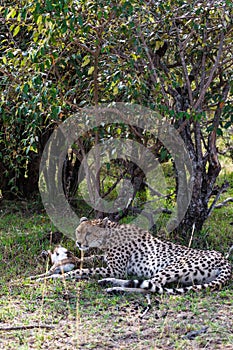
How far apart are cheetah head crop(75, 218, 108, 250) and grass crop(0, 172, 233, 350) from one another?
1.44 feet

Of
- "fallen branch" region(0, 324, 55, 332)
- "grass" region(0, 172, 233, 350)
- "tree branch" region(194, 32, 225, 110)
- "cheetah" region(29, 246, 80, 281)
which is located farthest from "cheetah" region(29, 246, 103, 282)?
"tree branch" region(194, 32, 225, 110)

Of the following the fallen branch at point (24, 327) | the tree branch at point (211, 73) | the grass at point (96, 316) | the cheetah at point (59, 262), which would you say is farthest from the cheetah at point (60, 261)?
the tree branch at point (211, 73)

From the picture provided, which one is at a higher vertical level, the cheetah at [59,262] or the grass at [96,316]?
the cheetah at [59,262]

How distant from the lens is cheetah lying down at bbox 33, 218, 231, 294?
5121 millimetres

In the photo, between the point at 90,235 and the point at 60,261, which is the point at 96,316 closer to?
the point at 60,261

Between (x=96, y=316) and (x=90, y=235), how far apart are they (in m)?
1.29

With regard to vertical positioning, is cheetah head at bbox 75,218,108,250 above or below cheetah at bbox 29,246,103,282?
above

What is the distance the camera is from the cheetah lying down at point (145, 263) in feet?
16.8

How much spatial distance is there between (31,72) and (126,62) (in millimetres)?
871

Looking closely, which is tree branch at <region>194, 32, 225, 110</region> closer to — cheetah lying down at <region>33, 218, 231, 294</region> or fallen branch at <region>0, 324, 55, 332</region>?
cheetah lying down at <region>33, 218, 231, 294</region>

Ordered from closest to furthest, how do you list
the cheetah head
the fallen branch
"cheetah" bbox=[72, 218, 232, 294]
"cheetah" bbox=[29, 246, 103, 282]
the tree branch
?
the fallen branch → "cheetah" bbox=[72, 218, 232, 294] → "cheetah" bbox=[29, 246, 103, 282] → the cheetah head → the tree branch

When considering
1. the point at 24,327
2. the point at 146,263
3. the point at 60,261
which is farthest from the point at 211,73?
the point at 24,327

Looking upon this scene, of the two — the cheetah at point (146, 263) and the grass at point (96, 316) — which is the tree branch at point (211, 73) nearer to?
the cheetah at point (146, 263)

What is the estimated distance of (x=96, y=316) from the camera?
14.9ft
